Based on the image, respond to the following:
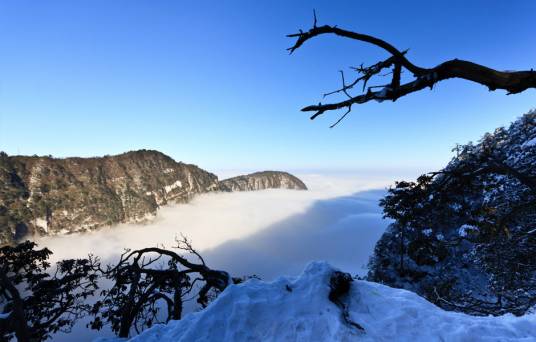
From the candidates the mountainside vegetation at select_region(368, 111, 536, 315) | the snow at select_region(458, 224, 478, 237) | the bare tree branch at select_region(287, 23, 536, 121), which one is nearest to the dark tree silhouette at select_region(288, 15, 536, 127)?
the bare tree branch at select_region(287, 23, 536, 121)

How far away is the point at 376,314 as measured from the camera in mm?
5234

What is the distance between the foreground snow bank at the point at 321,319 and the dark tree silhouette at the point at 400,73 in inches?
150

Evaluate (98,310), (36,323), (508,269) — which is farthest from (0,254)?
(508,269)

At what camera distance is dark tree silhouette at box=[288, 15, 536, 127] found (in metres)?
3.10

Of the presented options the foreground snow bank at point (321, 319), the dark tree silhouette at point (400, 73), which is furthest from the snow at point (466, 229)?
the dark tree silhouette at point (400, 73)

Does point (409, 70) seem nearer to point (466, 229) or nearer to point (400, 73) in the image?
point (400, 73)

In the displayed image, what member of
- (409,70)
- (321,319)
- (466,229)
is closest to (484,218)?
(466,229)

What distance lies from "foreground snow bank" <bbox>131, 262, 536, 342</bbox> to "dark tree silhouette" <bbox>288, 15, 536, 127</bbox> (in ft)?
12.5

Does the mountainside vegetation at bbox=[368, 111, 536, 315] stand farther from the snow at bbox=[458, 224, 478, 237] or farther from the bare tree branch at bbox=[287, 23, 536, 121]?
the bare tree branch at bbox=[287, 23, 536, 121]

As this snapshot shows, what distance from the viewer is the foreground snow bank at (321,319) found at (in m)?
4.59

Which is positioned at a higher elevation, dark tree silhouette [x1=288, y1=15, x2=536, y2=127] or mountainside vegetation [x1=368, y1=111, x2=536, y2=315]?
dark tree silhouette [x1=288, y1=15, x2=536, y2=127]

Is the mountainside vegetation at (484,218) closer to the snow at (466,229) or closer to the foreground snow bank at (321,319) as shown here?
the snow at (466,229)

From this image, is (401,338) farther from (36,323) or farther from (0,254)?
(0,254)

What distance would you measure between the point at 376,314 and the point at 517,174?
11.5ft
